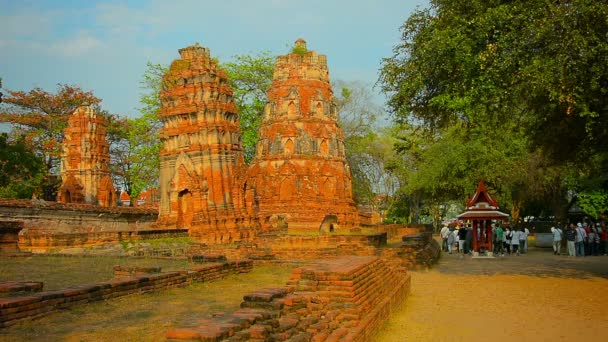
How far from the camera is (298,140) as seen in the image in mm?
31531

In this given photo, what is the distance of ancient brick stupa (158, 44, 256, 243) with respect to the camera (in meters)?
23.7

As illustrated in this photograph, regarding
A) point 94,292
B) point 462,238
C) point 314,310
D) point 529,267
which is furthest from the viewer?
point 462,238

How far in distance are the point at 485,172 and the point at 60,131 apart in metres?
27.0

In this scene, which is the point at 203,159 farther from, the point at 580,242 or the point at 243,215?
the point at 580,242

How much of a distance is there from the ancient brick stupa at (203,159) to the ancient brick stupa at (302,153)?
5959 millimetres

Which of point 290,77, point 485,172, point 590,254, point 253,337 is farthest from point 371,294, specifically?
point 290,77

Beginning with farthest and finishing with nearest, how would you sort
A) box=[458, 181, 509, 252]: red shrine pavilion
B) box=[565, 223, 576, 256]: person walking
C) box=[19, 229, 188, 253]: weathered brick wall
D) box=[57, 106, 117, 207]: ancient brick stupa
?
box=[57, 106, 117, 207]: ancient brick stupa < box=[565, 223, 576, 256]: person walking < box=[458, 181, 509, 252]: red shrine pavilion < box=[19, 229, 188, 253]: weathered brick wall

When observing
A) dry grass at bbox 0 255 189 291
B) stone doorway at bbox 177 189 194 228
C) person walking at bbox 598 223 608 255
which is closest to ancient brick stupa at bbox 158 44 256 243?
stone doorway at bbox 177 189 194 228

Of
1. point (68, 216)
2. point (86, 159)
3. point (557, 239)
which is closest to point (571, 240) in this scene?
point (557, 239)

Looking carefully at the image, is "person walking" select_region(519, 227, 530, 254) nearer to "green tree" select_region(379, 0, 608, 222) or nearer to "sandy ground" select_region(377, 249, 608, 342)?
"sandy ground" select_region(377, 249, 608, 342)

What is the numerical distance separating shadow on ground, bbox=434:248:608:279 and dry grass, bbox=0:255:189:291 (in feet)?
30.4

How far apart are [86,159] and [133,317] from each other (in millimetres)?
28131

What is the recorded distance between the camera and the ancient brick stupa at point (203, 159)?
77.6ft

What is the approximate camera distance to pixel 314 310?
7363 millimetres
